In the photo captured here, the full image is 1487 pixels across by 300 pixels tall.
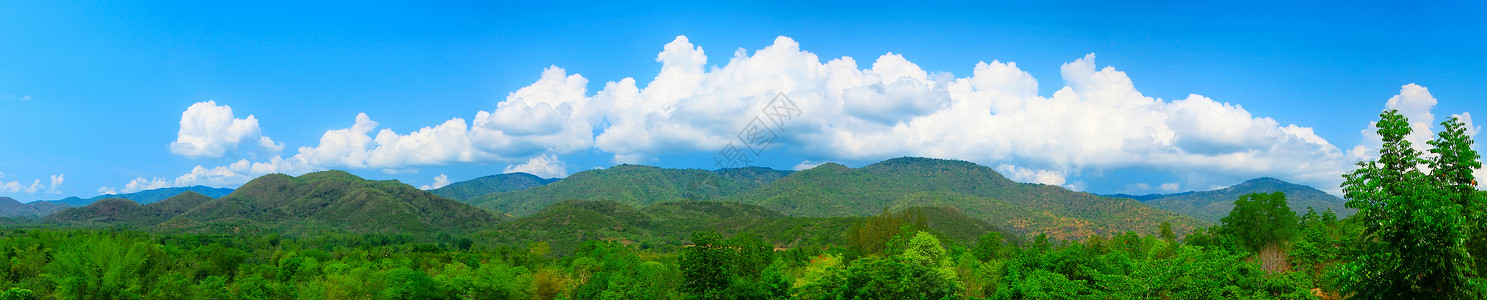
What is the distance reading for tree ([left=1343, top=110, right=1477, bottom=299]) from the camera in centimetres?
1706

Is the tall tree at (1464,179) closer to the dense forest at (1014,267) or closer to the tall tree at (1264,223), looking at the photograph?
the dense forest at (1014,267)

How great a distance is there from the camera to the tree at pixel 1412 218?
17062 mm

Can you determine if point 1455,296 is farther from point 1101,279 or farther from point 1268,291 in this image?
point 1101,279

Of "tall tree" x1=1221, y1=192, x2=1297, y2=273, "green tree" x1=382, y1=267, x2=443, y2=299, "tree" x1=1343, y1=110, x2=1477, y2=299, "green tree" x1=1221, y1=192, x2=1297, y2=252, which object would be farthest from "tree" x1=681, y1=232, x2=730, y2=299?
"green tree" x1=1221, y1=192, x2=1297, y2=252

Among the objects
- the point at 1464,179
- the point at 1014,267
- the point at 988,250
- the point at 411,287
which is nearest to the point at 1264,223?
the point at 988,250

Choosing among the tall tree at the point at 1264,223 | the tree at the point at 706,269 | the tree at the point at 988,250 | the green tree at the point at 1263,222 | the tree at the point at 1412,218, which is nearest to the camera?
the tree at the point at 1412,218

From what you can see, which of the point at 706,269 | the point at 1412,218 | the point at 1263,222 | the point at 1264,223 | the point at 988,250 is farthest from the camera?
the point at 988,250

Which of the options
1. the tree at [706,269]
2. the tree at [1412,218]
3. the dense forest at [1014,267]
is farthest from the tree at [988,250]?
the tree at [1412,218]

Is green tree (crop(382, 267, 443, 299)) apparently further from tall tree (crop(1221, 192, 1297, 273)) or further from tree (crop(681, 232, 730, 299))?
tall tree (crop(1221, 192, 1297, 273))

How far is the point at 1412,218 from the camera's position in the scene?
17.4 meters

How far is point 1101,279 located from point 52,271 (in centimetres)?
9351

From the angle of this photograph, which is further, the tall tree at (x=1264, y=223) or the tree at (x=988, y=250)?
the tree at (x=988, y=250)

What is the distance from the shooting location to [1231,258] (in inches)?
974

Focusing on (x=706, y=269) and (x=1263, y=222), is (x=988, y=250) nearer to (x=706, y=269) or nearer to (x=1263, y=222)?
(x=1263, y=222)
